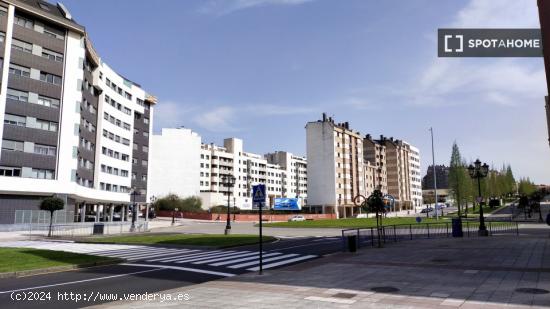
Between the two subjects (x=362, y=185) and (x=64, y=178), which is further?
(x=362, y=185)

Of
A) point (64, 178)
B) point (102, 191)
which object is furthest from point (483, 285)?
point (102, 191)

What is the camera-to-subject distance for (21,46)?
49.3 metres

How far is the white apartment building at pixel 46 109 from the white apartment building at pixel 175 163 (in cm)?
4854

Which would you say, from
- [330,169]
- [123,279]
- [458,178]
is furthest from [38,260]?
[330,169]

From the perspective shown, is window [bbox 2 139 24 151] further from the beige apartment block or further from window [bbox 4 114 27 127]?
the beige apartment block

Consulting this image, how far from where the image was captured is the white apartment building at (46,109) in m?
47.4

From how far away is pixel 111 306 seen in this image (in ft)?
31.5

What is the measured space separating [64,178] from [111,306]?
156 feet

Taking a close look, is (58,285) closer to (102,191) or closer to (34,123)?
(34,123)

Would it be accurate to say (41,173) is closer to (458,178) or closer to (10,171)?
(10,171)

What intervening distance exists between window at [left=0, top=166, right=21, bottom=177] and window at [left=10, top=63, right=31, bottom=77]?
10.8 meters

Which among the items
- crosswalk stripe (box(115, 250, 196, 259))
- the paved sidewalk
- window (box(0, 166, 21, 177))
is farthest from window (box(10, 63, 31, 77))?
the paved sidewalk

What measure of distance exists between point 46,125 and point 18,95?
4.40 metres

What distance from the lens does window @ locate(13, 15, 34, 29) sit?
49.3 m
